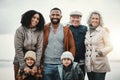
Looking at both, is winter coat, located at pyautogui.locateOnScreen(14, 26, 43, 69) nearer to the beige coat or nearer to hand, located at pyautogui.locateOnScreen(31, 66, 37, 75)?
hand, located at pyautogui.locateOnScreen(31, 66, 37, 75)

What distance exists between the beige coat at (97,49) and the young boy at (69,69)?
0.17 meters

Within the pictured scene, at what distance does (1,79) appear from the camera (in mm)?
6016

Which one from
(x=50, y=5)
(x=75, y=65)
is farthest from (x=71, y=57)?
(x=50, y=5)

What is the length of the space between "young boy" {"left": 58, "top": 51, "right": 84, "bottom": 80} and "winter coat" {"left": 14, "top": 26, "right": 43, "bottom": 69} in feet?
0.90

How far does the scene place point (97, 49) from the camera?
165 inches

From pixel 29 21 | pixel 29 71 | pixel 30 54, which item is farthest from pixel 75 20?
pixel 29 71

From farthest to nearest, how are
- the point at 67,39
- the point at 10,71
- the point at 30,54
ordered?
1. the point at 10,71
2. the point at 67,39
3. the point at 30,54

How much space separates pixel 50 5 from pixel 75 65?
81.8 inches

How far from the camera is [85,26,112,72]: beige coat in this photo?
13.7 feet

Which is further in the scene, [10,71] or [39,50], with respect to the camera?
[10,71]

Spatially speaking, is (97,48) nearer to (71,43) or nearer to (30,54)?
(71,43)

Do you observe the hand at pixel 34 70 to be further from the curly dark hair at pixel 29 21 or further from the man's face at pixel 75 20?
the man's face at pixel 75 20

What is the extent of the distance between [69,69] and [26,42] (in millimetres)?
570

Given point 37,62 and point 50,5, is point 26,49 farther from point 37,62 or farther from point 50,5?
point 50,5
